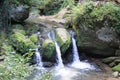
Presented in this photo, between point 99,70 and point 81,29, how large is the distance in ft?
7.77

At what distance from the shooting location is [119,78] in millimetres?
10695

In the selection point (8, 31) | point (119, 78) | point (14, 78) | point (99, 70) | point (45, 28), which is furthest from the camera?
point (45, 28)

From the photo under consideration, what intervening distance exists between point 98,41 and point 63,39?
164 cm

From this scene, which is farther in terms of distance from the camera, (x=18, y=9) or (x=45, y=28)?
(x=45, y=28)

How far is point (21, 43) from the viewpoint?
11.4 meters

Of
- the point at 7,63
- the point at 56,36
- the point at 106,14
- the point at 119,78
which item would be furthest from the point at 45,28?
the point at 7,63

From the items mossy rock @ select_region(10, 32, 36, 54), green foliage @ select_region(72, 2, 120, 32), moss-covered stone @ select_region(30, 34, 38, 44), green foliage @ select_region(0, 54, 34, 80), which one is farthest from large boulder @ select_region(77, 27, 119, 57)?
green foliage @ select_region(0, 54, 34, 80)

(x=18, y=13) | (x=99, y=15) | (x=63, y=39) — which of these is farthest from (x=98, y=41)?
(x=18, y=13)

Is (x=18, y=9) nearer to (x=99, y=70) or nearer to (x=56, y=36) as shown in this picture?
(x=56, y=36)

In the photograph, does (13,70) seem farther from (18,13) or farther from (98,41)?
(18,13)

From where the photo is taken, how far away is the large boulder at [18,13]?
12922 millimetres

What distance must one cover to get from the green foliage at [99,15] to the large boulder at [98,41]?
0.25 m

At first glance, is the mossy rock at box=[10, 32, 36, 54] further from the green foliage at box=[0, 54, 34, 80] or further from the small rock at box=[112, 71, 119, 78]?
the green foliage at box=[0, 54, 34, 80]

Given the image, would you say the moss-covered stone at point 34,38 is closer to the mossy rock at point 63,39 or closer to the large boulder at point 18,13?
the mossy rock at point 63,39
